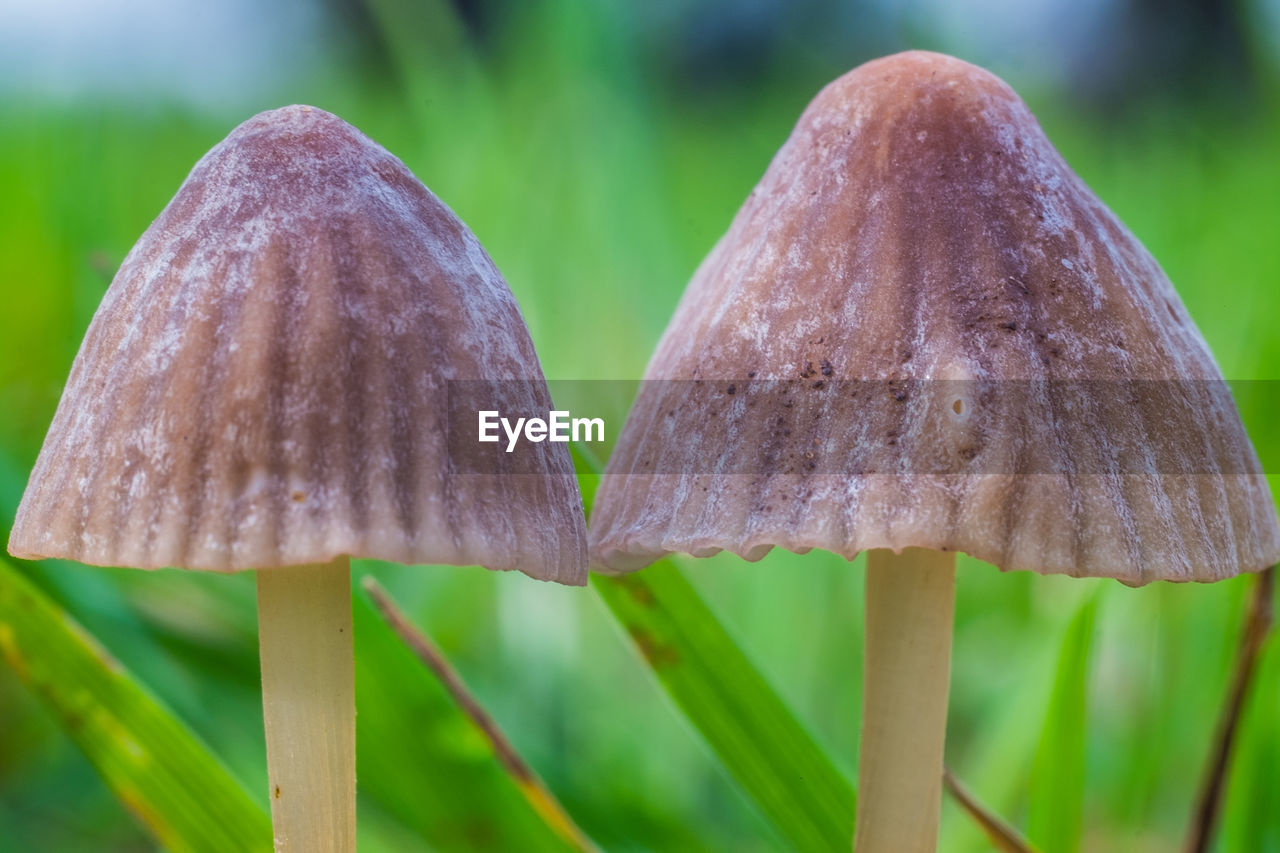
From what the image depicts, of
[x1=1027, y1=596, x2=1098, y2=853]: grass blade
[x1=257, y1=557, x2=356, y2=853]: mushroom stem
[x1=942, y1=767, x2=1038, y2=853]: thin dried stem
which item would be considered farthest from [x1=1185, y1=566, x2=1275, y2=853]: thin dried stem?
[x1=257, y1=557, x2=356, y2=853]: mushroom stem

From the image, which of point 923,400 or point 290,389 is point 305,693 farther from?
point 923,400

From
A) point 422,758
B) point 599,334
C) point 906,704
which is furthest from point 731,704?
point 599,334

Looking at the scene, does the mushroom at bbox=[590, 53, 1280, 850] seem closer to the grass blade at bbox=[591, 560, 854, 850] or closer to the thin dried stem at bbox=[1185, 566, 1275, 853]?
the grass blade at bbox=[591, 560, 854, 850]

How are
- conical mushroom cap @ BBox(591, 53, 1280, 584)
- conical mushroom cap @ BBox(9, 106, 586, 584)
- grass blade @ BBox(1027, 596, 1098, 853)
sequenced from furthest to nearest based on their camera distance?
1. grass blade @ BBox(1027, 596, 1098, 853)
2. conical mushroom cap @ BBox(591, 53, 1280, 584)
3. conical mushroom cap @ BBox(9, 106, 586, 584)

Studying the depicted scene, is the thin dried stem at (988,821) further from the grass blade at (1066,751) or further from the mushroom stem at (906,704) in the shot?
the grass blade at (1066,751)

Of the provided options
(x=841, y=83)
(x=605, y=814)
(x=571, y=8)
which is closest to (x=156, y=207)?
(x=571, y=8)
